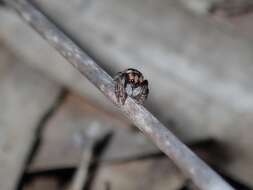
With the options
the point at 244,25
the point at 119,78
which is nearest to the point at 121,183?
the point at 119,78

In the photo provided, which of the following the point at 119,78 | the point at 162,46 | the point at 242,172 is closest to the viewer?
the point at 119,78

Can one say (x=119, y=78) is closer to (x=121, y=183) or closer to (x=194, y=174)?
(x=194, y=174)

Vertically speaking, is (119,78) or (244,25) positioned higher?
(244,25)
